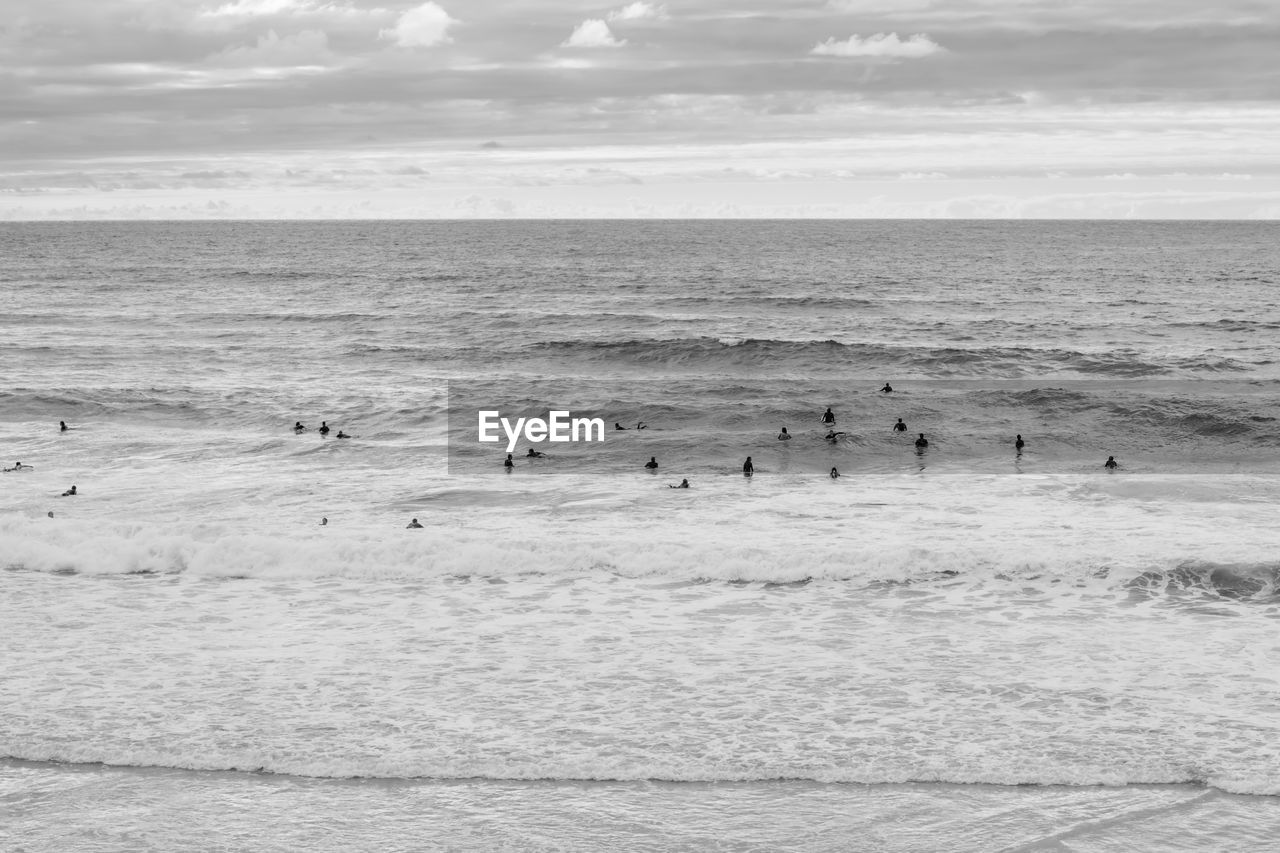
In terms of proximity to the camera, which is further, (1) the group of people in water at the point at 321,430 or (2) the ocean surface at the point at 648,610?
(1) the group of people in water at the point at 321,430

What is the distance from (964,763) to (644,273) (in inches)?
3434

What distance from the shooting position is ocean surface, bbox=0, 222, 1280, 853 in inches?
513

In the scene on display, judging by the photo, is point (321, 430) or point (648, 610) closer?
point (648, 610)

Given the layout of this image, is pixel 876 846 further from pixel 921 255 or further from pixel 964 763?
pixel 921 255

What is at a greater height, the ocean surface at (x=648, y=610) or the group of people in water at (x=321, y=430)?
the group of people in water at (x=321, y=430)

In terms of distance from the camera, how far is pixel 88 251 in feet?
483

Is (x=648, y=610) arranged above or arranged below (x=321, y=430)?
below

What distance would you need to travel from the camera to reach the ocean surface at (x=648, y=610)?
13.0m

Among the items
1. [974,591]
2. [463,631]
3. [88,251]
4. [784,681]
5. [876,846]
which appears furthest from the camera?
[88,251]

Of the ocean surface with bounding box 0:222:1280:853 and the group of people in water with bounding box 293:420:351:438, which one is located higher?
the group of people in water with bounding box 293:420:351:438

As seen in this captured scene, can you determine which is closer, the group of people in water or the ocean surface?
the ocean surface

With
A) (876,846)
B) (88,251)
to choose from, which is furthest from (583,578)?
(88,251)

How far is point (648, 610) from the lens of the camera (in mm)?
19859

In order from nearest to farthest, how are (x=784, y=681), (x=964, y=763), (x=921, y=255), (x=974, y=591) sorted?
1. (x=964, y=763)
2. (x=784, y=681)
3. (x=974, y=591)
4. (x=921, y=255)
